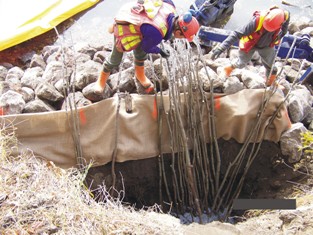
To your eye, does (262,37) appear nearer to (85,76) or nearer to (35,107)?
(85,76)

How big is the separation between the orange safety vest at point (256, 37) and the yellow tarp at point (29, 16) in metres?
2.21

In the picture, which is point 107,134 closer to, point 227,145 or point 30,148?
point 30,148

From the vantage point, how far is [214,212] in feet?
11.7

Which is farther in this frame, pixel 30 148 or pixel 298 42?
pixel 298 42

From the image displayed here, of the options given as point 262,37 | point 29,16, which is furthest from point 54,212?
point 29,16

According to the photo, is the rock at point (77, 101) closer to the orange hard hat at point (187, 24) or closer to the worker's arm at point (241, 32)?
the orange hard hat at point (187, 24)

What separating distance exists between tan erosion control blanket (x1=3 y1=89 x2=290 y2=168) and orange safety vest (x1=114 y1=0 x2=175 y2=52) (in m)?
0.57

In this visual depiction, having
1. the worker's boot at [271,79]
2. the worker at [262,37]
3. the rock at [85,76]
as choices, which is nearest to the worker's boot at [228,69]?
the worker at [262,37]

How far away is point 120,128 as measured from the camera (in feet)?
10.6

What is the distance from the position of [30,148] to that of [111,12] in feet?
7.85

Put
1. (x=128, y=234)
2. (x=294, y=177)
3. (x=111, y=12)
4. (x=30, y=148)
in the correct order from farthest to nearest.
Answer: (x=111, y=12) → (x=294, y=177) → (x=30, y=148) → (x=128, y=234)

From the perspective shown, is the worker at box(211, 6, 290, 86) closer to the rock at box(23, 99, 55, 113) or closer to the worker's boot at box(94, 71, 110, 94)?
the worker's boot at box(94, 71, 110, 94)

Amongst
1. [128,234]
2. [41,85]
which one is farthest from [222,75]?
[128,234]

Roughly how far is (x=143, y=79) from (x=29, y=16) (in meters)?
1.82
